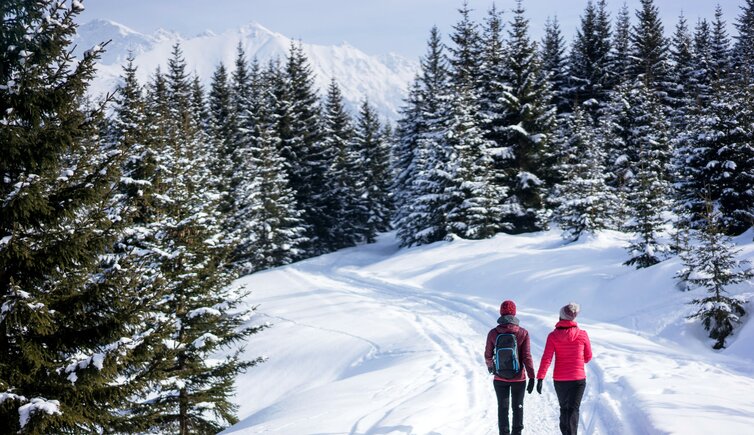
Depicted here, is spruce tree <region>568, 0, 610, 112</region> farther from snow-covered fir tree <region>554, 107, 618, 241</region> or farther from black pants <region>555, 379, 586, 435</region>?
black pants <region>555, 379, 586, 435</region>

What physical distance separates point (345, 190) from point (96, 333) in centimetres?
3484

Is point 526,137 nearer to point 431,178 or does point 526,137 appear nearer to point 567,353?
point 431,178

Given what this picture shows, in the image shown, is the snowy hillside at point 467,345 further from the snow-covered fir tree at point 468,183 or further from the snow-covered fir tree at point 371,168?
the snow-covered fir tree at point 371,168

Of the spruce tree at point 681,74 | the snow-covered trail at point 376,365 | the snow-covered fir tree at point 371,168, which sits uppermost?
the spruce tree at point 681,74

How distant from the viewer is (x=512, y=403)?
25.0 feet

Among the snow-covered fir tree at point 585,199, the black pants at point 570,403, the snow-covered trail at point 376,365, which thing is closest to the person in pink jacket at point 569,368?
the black pants at point 570,403

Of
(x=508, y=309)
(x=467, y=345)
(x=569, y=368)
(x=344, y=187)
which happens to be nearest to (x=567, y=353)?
(x=569, y=368)

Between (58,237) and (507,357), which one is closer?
(507,357)

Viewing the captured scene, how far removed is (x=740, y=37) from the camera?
53.1 m

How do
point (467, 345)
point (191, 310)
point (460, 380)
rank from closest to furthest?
1. point (460, 380)
2. point (191, 310)
3. point (467, 345)

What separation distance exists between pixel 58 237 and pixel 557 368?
7278 millimetres

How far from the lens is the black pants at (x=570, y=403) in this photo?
294 inches

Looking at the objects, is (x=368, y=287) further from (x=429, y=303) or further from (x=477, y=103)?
(x=477, y=103)

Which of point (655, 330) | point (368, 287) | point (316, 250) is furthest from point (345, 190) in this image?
point (655, 330)
